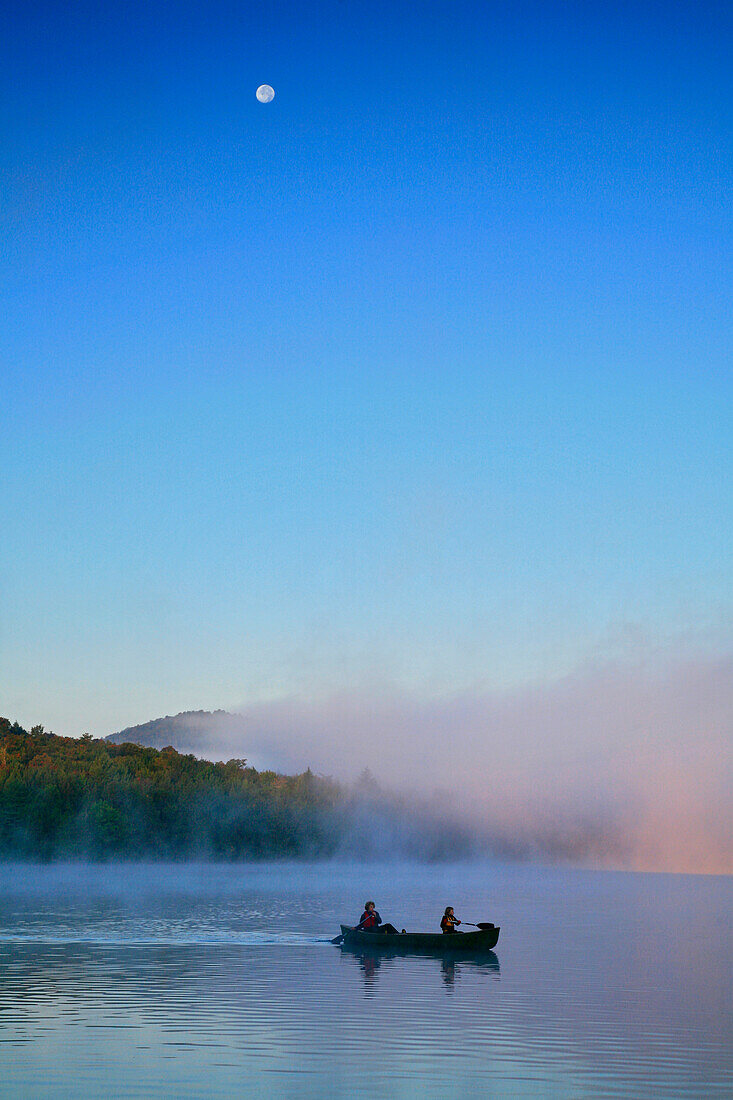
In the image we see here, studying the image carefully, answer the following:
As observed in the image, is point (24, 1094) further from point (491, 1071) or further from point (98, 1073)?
point (491, 1071)

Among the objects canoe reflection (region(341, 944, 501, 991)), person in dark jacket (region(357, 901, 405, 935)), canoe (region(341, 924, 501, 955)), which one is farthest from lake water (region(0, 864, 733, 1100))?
person in dark jacket (region(357, 901, 405, 935))

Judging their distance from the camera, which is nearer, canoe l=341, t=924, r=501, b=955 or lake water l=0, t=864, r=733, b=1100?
lake water l=0, t=864, r=733, b=1100

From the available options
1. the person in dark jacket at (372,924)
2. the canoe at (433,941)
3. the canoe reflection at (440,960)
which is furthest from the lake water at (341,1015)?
the person in dark jacket at (372,924)

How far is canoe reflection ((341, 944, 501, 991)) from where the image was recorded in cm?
5561

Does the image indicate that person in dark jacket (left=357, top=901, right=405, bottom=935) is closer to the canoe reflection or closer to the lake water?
the canoe reflection

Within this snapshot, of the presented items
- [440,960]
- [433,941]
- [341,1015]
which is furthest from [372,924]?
[341,1015]

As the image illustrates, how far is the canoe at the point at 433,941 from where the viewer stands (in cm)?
6050

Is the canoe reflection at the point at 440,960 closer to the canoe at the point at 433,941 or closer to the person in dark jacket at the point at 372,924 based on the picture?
the canoe at the point at 433,941

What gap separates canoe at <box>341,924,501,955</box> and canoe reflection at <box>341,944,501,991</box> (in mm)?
233

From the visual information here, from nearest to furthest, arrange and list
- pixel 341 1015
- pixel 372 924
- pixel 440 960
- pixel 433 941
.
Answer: pixel 341 1015 → pixel 433 941 → pixel 440 960 → pixel 372 924

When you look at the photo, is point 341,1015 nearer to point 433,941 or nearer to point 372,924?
point 433,941

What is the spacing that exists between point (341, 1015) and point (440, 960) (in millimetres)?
22419

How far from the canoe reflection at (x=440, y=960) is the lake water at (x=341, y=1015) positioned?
0.30 metres

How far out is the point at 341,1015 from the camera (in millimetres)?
40188
